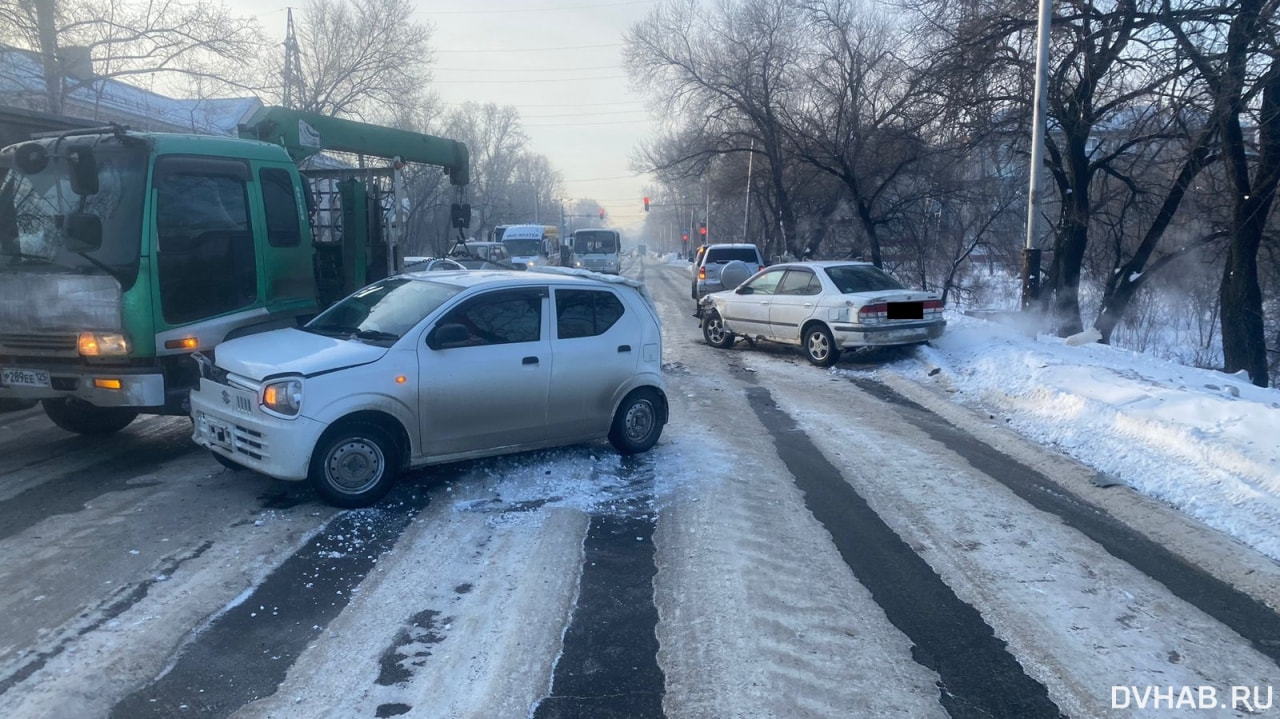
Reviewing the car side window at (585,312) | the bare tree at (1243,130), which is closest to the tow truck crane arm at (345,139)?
the car side window at (585,312)

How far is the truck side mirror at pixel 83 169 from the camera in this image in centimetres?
717

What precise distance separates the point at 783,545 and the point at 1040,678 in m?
1.99

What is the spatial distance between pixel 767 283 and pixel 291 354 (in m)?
10.3

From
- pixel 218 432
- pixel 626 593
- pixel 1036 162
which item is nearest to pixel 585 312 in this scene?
pixel 218 432

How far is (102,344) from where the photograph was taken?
7297 mm

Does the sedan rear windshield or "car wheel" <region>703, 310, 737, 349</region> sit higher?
the sedan rear windshield

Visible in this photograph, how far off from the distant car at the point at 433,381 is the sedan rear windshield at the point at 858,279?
22.0 feet

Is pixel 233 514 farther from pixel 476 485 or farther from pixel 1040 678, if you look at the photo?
pixel 1040 678

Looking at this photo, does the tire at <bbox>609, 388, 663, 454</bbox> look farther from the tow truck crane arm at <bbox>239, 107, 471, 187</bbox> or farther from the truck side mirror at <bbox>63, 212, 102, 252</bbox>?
the tow truck crane arm at <bbox>239, 107, 471, 187</bbox>

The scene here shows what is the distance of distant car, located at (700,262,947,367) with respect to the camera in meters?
13.9

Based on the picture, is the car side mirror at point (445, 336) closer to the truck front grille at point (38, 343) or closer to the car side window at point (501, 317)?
the car side window at point (501, 317)

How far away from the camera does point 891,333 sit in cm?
1393

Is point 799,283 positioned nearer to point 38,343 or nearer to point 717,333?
point 717,333

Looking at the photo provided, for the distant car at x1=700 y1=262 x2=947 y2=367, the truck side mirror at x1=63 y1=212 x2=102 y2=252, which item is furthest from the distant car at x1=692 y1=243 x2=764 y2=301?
the truck side mirror at x1=63 y1=212 x2=102 y2=252
